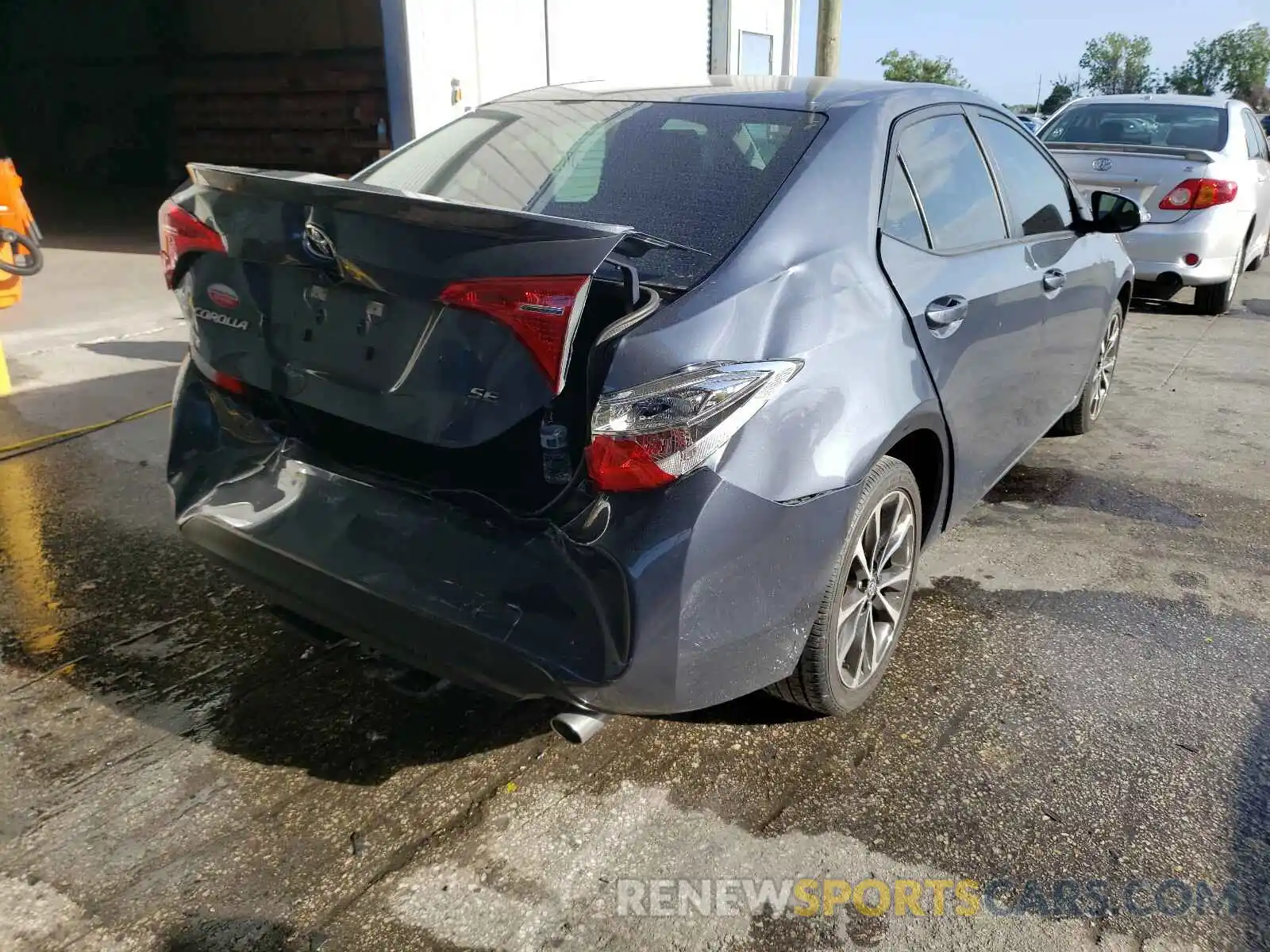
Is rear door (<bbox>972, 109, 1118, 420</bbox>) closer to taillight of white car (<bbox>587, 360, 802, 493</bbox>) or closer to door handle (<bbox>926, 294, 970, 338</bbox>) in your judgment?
door handle (<bbox>926, 294, 970, 338</bbox>)

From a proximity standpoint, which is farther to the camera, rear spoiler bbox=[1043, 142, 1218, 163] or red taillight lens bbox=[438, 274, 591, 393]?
rear spoiler bbox=[1043, 142, 1218, 163]

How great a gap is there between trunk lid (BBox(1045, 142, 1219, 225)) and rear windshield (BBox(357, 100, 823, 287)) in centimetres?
586

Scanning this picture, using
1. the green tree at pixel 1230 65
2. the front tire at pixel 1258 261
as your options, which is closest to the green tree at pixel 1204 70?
the green tree at pixel 1230 65

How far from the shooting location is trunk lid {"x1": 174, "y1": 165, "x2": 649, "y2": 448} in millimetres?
2072

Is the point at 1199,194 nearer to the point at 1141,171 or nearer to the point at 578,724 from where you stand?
the point at 1141,171

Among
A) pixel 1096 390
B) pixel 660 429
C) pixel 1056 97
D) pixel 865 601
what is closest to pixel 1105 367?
pixel 1096 390

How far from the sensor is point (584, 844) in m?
2.37

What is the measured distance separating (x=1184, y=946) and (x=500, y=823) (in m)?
1.48

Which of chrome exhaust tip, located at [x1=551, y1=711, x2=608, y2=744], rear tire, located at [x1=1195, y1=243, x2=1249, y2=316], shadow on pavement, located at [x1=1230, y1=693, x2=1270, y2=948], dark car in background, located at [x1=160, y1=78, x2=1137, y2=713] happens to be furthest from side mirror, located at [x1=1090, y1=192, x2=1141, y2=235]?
rear tire, located at [x1=1195, y1=243, x2=1249, y2=316]

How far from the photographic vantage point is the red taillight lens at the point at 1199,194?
767cm

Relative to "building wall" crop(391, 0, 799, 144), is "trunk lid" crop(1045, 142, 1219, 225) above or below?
below

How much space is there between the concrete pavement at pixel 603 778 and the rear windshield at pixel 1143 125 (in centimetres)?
588

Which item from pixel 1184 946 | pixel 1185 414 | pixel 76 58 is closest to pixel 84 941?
pixel 1184 946

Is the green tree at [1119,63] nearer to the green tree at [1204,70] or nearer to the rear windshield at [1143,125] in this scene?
the green tree at [1204,70]
